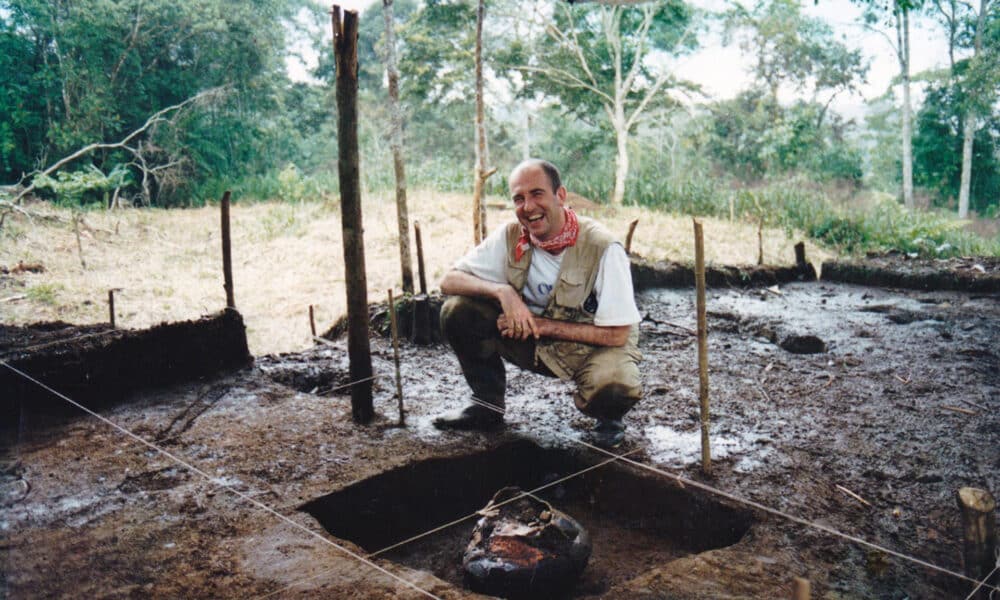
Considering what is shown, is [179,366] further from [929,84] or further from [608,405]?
[929,84]

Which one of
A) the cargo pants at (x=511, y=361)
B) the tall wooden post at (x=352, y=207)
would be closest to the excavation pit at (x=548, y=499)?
the cargo pants at (x=511, y=361)

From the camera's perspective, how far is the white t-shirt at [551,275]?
298 cm

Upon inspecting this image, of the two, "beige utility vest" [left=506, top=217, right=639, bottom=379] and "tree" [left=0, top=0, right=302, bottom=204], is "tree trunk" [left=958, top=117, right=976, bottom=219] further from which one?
"beige utility vest" [left=506, top=217, right=639, bottom=379]

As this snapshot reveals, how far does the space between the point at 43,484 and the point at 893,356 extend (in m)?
5.28

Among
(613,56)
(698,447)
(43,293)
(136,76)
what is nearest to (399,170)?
(698,447)

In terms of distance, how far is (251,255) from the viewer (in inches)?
492

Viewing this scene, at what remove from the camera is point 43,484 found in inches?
108

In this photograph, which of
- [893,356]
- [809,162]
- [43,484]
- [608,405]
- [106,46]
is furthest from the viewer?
[809,162]

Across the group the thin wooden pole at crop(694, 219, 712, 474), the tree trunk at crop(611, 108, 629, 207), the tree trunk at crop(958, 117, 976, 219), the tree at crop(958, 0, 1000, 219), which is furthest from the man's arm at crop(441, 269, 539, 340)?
the tree trunk at crop(958, 117, 976, 219)

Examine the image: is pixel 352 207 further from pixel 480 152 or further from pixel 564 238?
pixel 480 152

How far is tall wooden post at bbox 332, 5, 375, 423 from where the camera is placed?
10.2 ft

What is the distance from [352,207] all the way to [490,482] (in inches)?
62.7

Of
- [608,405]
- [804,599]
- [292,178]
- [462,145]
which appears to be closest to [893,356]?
[608,405]

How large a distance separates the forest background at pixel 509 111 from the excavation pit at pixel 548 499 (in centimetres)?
980
